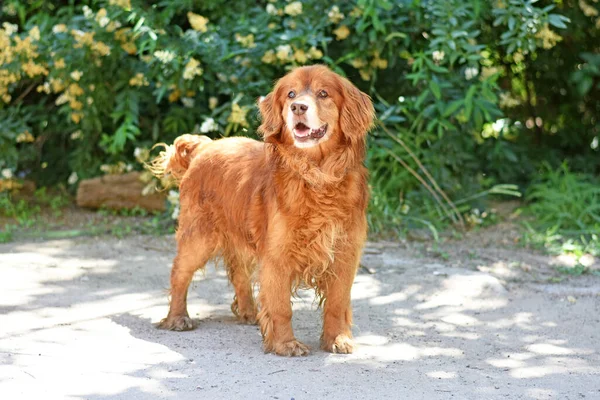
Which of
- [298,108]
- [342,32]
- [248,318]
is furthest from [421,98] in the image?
[298,108]

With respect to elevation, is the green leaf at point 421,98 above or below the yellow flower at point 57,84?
below

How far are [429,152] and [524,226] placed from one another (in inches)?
41.8

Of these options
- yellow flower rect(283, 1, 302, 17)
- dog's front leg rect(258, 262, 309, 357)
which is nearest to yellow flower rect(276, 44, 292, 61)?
yellow flower rect(283, 1, 302, 17)

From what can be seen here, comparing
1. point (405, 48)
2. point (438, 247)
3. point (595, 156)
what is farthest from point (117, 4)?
point (595, 156)

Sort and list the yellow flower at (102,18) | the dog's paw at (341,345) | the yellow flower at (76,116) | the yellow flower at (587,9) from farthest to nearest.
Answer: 1. the yellow flower at (587,9)
2. the yellow flower at (76,116)
3. the yellow flower at (102,18)
4. the dog's paw at (341,345)

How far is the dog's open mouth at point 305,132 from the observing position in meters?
4.65

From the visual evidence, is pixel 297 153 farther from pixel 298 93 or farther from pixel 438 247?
pixel 438 247

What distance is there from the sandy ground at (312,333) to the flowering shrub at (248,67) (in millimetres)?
1156

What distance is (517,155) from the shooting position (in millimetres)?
9641

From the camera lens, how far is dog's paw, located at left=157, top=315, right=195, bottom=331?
5.32 meters

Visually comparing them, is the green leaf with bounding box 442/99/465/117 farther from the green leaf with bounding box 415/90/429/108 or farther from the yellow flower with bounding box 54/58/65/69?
the yellow flower with bounding box 54/58/65/69

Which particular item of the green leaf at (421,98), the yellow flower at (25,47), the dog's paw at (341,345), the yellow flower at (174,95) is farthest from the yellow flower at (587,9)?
the dog's paw at (341,345)

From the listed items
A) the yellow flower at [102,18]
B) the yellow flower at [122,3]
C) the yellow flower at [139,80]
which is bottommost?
the yellow flower at [139,80]

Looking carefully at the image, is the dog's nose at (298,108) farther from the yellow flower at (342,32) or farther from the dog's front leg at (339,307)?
the yellow flower at (342,32)
